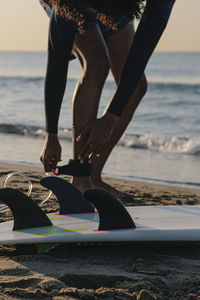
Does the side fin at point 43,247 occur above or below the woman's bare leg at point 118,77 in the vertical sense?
below

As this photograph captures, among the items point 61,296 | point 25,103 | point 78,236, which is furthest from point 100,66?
point 25,103

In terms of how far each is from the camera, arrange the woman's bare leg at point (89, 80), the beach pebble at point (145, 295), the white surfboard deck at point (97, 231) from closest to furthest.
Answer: the beach pebble at point (145, 295) → the white surfboard deck at point (97, 231) → the woman's bare leg at point (89, 80)

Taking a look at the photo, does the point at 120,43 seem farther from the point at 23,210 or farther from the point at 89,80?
the point at 23,210

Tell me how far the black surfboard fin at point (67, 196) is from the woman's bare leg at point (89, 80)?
25 cm

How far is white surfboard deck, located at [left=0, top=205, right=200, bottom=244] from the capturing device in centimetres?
224

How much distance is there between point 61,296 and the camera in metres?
1.80

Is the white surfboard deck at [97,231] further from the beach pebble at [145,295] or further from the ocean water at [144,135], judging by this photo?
the ocean water at [144,135]

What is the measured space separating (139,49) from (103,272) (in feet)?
3.12

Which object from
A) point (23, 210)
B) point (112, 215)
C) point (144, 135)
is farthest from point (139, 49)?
point (144, 135)

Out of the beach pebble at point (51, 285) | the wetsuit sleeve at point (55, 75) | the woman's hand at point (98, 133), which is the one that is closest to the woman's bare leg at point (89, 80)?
the wetsuit sleeve at point (55, 75)

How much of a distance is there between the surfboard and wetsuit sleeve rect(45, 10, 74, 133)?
1.11 feet

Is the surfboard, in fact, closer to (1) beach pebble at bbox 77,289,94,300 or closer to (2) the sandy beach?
(2) the sandy beach

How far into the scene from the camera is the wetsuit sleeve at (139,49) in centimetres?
234

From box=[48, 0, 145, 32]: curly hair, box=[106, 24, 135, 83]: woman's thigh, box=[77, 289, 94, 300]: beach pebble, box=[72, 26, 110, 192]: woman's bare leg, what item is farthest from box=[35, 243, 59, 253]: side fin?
box=[106, 24, 135, 83]: woman's thigh
